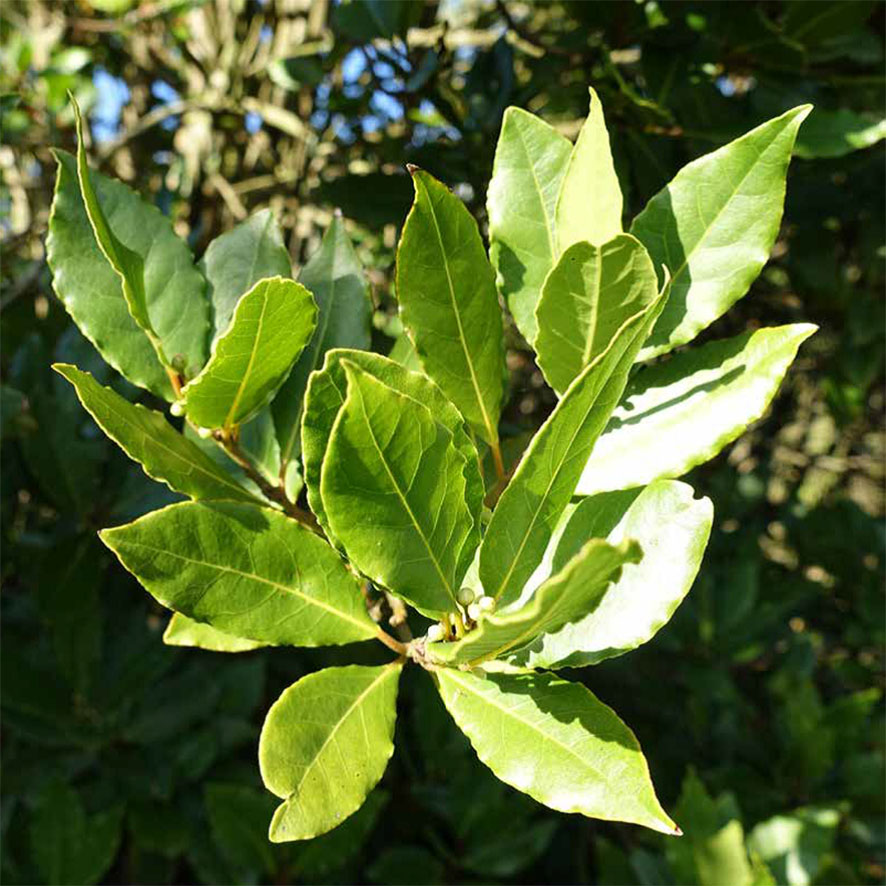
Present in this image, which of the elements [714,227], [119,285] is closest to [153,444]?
[119,285]

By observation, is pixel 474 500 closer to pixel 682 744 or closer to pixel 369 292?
pixel 369 292

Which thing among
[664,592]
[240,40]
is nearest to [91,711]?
[664,592]

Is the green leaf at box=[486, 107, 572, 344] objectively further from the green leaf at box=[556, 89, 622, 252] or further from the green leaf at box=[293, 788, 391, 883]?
the green leaf at box=[293, 788, 391, 883]

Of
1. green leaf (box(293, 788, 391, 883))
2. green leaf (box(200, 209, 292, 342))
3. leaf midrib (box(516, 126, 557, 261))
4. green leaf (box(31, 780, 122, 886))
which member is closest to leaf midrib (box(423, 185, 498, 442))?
leaf midrib (box(516, 126, 557, 261))

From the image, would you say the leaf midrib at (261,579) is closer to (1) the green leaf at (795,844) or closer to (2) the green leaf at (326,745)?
(2) the green leaf at (326,745)

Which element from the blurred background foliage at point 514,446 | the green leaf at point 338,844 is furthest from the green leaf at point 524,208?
the green leaf at point 338,844

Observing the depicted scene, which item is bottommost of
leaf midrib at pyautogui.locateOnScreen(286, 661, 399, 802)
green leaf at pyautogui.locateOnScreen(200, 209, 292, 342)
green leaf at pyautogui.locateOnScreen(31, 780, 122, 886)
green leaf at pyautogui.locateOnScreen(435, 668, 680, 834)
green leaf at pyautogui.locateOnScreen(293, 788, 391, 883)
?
green leaf at pyautogui.locateOnScreen(293, 788, 391, 883)

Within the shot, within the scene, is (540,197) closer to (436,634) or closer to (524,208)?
(524,208)

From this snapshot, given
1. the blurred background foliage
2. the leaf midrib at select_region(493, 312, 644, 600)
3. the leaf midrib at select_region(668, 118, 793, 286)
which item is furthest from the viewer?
the blurred background foliage
